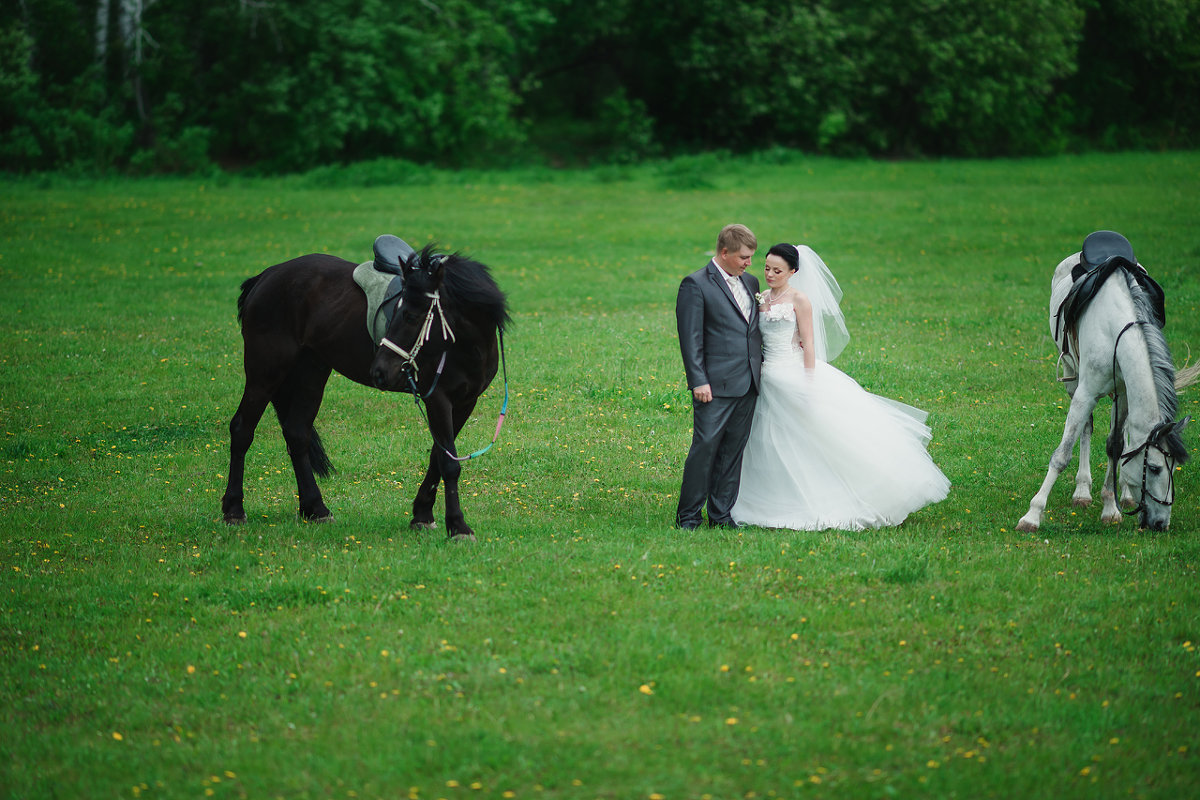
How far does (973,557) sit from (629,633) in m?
3.01

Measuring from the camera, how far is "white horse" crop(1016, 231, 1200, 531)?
27.5 feet

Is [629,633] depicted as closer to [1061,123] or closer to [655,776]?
[655,776]

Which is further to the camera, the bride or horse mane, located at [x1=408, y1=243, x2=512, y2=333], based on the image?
the bride

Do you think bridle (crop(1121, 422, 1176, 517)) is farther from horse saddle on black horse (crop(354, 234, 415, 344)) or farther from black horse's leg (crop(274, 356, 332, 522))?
black horse's leg (crop(274, 356, 332, 522))

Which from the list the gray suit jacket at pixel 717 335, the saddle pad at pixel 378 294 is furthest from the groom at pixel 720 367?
the saddle pad at pixel 378 294

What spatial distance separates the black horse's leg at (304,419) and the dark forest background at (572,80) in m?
26.2

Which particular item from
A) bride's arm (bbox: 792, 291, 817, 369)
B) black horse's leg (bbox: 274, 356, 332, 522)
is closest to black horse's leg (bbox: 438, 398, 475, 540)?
black horse's leg (bbox: 274, 356, 332, 522)

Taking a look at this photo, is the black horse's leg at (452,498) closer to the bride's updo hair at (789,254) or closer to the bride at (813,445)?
the bride at (813,445)

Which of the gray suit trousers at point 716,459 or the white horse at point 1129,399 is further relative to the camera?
the gray suit trousers at point 716,459

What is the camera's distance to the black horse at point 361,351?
27.1 feet

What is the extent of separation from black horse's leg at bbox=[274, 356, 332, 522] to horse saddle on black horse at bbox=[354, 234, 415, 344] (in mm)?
1006

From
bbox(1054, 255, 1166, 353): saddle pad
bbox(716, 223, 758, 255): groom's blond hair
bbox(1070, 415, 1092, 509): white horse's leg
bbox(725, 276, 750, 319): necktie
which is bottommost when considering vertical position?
bbox(1070, 415, 1092, 509): white horse's leg

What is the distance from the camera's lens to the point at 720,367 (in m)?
8.73

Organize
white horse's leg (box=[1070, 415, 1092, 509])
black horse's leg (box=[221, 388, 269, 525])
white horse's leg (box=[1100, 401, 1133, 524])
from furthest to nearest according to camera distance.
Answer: white horse's leg (box=[1070, 415, 1092, 509]) < black horse's leg (box=[221, 388, 269, 525]) < white horse's leg (box=[1100, 401, 1133, 524])
